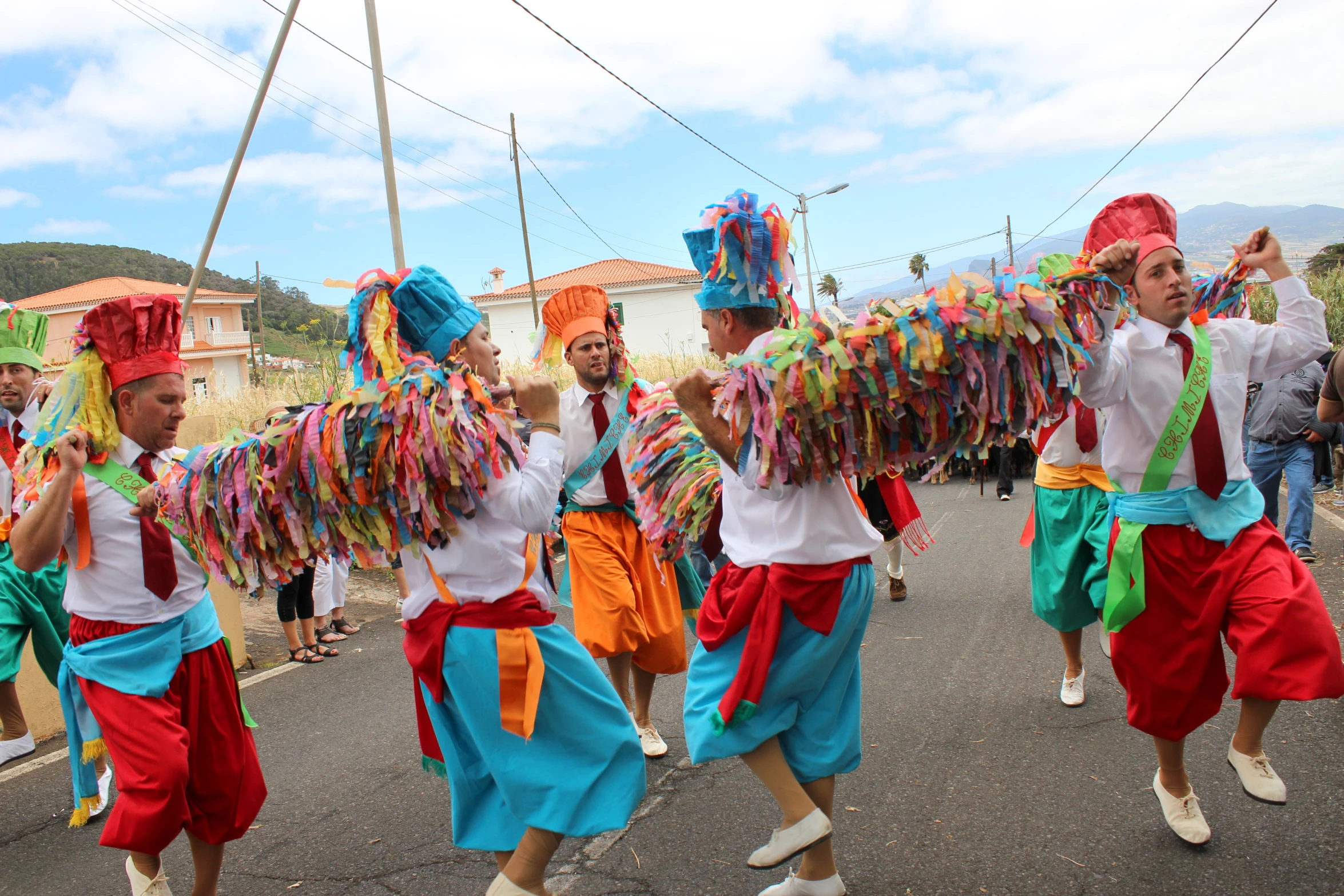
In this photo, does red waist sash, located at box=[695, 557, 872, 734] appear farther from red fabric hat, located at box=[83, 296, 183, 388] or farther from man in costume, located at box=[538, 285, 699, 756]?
red fabric hat, located at box=[83, 296, 183, 388]

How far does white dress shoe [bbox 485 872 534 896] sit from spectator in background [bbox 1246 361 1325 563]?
6.85 m

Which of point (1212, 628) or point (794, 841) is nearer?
point (794, 841)

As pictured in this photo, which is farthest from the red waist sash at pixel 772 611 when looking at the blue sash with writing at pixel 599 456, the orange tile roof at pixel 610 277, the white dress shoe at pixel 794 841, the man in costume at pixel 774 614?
the orange tile roof at pixel 610 277

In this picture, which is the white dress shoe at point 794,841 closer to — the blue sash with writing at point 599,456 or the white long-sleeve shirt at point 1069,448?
the blue sash with writing at point 599,456

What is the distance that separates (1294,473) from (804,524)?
6.35 meters

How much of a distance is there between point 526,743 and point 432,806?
1.68 meters

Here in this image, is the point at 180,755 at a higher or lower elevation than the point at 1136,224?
lower

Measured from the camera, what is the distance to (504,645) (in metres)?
2.83

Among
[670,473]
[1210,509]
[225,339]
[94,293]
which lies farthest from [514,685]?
[225,339]

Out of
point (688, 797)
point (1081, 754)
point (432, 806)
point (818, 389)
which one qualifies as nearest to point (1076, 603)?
point (1081, 754)

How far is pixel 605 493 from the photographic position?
15.5 ft

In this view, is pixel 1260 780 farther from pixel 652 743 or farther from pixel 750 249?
pixel 652 743

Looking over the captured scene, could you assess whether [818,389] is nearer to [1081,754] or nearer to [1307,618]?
[1307,618]

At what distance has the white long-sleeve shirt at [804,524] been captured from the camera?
2902 mm
